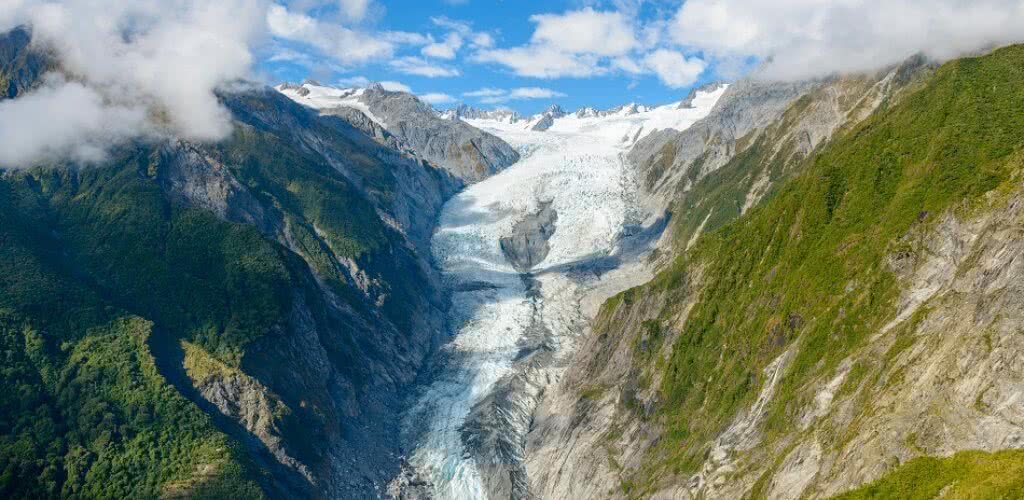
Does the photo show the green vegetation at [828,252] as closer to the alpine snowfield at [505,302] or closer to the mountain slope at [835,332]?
the mountain slope at [835,332]

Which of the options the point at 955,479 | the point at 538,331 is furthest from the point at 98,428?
the point at 538,331

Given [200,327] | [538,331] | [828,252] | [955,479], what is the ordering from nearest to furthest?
[955,479], [828,252], [200,327], [538,331]

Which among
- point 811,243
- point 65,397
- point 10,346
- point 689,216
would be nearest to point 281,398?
point 65,397

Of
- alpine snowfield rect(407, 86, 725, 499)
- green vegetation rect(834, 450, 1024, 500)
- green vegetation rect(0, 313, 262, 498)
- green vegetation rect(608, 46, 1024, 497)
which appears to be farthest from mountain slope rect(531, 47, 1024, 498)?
green vegetation rect(0, 313, 262, 498)

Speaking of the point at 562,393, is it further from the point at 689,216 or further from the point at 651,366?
the point at 689,216

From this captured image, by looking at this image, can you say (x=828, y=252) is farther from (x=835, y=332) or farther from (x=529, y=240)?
(x=529, y=240)

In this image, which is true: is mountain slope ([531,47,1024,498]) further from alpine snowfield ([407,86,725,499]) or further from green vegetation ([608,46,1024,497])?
alpine snowfield ([407,86,725,499])
